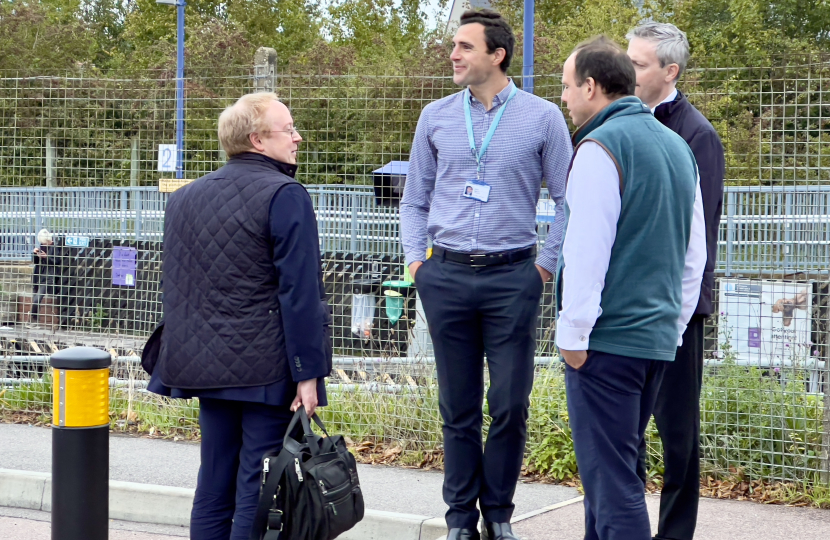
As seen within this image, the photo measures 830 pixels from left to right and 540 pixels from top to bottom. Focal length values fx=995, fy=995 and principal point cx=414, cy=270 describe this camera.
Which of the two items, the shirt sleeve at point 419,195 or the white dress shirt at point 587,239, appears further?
the shirt sleeve at point 419,195

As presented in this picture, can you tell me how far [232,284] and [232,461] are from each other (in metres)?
0.74

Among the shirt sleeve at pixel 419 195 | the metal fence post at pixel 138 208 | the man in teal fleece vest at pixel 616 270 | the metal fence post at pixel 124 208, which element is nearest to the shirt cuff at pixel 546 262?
the shirt sleeve at pixel 419 195

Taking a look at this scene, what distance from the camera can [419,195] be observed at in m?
4.64

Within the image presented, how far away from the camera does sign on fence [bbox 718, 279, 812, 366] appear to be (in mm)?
5801

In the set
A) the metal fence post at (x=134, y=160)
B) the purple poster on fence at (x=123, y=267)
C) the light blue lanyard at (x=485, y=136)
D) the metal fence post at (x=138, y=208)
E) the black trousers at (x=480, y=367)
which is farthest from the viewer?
the metal fence post at (x=138, y=208)

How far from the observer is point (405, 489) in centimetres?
574

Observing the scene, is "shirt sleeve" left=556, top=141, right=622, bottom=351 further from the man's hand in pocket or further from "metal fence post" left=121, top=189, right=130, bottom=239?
"metal fence post" left=121, top=189, right=130, bottom=239

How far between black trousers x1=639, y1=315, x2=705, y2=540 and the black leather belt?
0.78 meters

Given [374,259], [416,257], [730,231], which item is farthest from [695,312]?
[374,259]

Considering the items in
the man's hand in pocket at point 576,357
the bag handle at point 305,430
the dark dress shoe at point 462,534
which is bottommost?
the dark dress shoe at point 462,534

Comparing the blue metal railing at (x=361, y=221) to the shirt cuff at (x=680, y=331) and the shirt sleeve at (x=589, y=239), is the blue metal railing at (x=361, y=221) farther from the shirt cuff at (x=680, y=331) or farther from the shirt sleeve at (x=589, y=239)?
the shirt sleeve at (x=589, y=239)

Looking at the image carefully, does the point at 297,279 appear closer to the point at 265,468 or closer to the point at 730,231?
the point at 265,468

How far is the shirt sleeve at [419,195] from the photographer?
457 centimetres

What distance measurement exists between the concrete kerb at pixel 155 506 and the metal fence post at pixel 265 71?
3036mm
